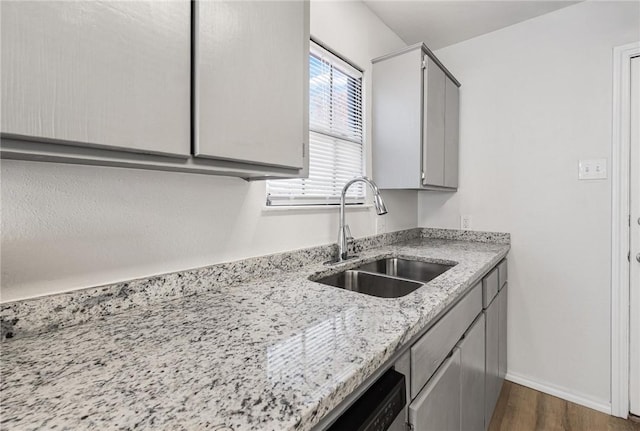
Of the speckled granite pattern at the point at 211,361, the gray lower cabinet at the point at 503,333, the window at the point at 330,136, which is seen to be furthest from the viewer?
the gray lower cabinet at the point at 503,333

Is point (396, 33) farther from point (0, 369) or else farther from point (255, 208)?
point (0, 369)

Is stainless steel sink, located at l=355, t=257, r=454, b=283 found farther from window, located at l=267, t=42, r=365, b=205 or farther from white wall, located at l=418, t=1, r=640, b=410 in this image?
white wall, located at l=418, t=1, r=640, b=410

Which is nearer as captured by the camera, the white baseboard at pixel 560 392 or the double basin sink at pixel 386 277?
the double basin sink at pixel 386 277

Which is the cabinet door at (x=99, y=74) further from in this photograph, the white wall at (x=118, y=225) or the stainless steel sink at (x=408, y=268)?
the stainless steel sink at (x=408, y=268)

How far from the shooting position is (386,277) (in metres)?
1.42

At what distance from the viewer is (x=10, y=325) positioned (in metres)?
0.69

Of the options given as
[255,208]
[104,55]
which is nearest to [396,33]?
[255,208]

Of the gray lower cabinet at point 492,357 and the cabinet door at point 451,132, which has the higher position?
the cabinet door at point 451,132

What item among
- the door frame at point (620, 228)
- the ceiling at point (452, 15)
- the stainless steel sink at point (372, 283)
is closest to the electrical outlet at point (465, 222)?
the door frame at point (620, 228)

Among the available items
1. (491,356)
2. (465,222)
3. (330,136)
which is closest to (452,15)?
(330,136)

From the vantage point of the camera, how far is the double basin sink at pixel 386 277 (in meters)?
1.38

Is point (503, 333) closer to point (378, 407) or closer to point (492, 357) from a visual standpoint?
point (492, 357)

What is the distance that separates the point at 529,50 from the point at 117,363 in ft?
9.10

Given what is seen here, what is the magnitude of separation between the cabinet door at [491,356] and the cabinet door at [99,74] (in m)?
1.71
